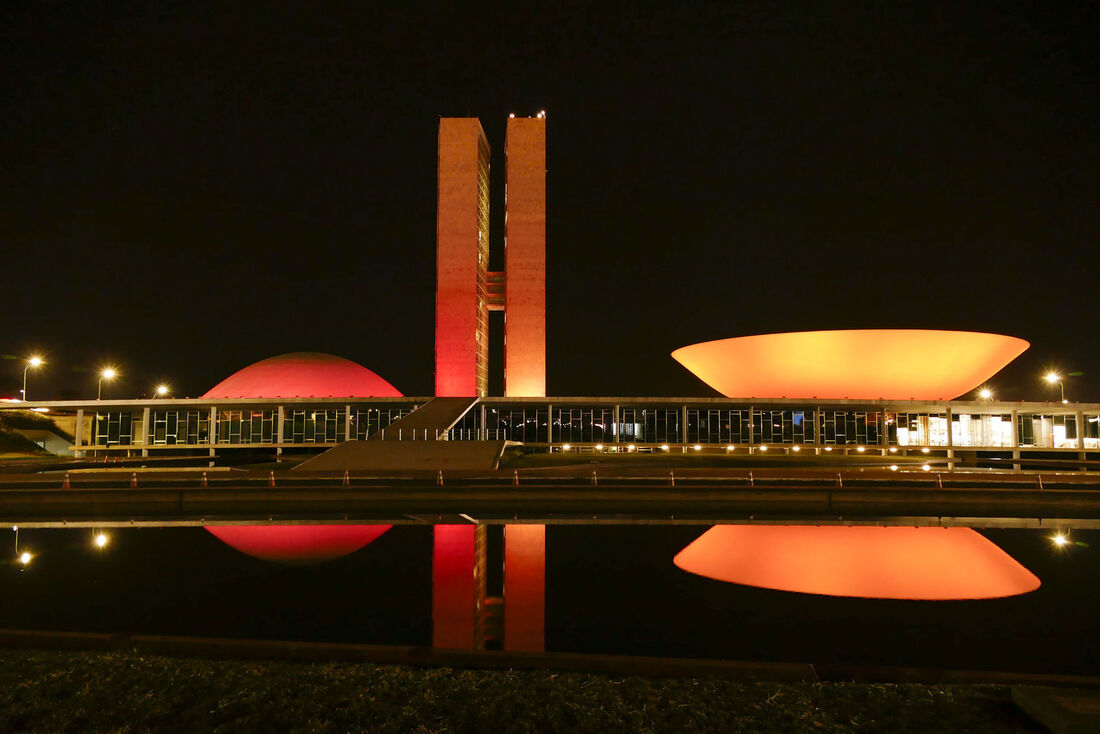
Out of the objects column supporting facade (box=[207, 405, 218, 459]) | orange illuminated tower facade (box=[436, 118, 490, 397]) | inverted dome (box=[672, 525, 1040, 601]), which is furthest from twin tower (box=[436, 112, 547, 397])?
inverted dome (box=[672, 525, 1040, 601])

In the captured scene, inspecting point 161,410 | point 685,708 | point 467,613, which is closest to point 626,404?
point 161,410

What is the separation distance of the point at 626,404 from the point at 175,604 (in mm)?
31559

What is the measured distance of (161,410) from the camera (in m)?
40.8

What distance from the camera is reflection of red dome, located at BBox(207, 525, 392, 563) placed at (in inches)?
423

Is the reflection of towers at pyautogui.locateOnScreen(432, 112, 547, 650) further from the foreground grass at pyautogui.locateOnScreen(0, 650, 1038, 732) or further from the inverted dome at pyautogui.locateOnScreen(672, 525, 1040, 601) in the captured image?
the foreground grass at pyautogui.locateOnScreen(0, 650, 1038, 732)

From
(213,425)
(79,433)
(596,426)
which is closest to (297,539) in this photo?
(596,426)

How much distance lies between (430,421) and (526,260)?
1832cm

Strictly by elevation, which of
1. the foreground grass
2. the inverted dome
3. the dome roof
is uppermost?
the dome roof

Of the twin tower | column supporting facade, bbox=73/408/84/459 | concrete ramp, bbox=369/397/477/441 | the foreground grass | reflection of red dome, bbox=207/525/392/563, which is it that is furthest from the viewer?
the twin tower

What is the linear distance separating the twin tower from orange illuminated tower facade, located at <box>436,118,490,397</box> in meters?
0.07

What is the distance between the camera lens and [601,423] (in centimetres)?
3997

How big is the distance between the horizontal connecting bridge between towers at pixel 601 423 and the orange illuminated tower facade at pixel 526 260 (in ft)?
26.6

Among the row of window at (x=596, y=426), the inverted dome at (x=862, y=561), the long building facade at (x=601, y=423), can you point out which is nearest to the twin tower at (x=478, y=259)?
the row of window at (x=596, y=426)

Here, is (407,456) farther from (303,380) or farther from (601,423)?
(303,380)
